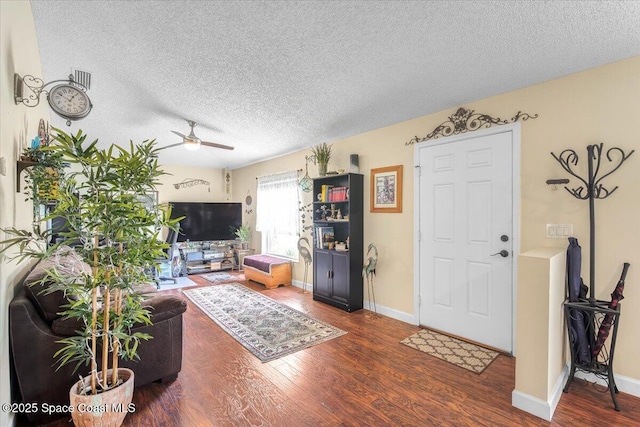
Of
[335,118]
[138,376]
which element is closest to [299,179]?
[335,118]

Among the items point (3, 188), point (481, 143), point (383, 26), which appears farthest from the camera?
point (481, 143)

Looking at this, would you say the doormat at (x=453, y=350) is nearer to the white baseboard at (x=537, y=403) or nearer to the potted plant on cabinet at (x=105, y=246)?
the white baseboard at (x=537, y=403)

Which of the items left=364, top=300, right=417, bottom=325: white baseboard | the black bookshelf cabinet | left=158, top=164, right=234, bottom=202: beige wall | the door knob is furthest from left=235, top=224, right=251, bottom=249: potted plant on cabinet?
the door knob

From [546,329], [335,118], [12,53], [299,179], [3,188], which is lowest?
[546,329]

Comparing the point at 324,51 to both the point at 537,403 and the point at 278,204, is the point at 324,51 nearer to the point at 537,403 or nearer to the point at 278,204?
the point at 537,403

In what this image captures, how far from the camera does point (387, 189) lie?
12.3 feet

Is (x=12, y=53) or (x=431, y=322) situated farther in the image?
(x=431, y=322)

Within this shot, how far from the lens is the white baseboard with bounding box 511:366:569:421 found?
6.13ft

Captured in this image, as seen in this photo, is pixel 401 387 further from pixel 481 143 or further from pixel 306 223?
pixel 306 223

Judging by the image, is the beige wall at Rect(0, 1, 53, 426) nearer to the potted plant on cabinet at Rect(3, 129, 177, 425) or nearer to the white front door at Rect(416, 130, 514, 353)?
the potted plant on cabinet at Rect(3, 129, 177, 425)

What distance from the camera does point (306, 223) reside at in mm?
5066

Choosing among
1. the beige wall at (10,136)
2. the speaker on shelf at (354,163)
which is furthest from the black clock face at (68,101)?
the speaker on shelf at (354,163)

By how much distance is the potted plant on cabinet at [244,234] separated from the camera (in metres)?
6.55

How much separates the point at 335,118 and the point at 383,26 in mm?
1612
